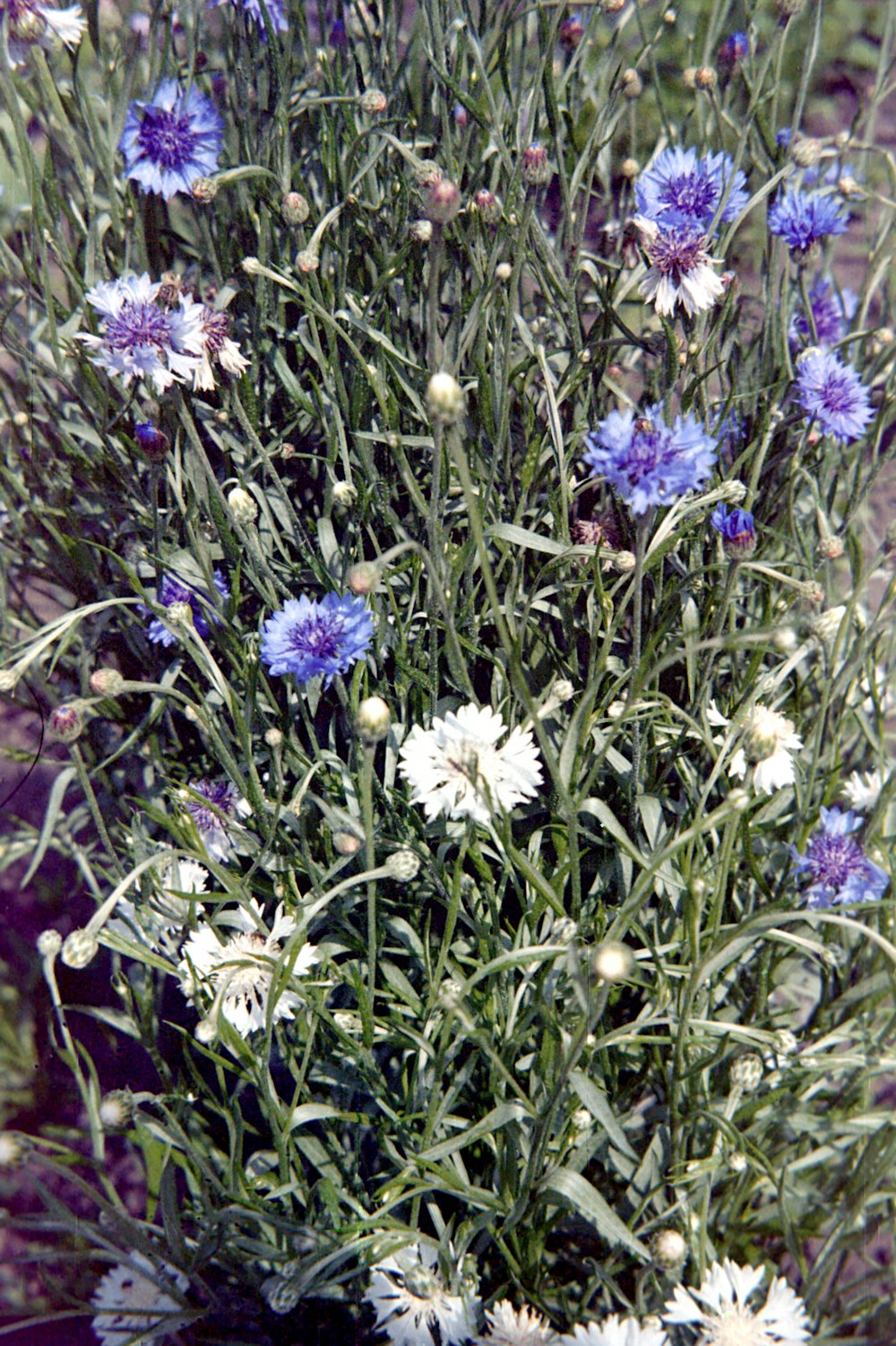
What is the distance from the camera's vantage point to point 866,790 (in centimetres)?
108

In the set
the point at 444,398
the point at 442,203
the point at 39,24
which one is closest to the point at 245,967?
the point at 444,398

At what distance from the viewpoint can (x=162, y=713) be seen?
114 centimetres

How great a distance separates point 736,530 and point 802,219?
41 centimetres

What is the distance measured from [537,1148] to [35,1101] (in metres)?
0.73

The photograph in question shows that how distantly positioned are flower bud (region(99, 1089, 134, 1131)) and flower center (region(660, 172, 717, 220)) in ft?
2.94

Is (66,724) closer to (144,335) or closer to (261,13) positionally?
(144,335)

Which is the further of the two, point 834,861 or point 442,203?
point 834,861

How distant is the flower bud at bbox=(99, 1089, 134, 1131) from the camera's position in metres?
0.79

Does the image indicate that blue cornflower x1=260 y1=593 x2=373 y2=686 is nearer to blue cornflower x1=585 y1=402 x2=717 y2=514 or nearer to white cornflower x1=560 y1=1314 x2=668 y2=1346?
blue cornflower x1=585 y1=402 x2=717 y2=514

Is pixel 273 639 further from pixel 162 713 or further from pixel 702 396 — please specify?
pixel 702 396

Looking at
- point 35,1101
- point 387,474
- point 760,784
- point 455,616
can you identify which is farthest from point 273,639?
point 35,1101

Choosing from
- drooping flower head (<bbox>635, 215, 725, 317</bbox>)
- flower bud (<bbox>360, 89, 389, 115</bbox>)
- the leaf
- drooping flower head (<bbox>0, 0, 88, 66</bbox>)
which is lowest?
the leaf

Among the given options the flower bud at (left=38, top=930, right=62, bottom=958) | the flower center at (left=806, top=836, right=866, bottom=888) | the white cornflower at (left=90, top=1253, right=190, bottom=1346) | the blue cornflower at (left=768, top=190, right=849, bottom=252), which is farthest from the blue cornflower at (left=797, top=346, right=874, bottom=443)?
the white cornflower at (left=90, top=1253, right=190, bottom=1346)

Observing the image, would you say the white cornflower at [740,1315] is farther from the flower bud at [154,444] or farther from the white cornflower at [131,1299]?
the flower bud at [154,444]
